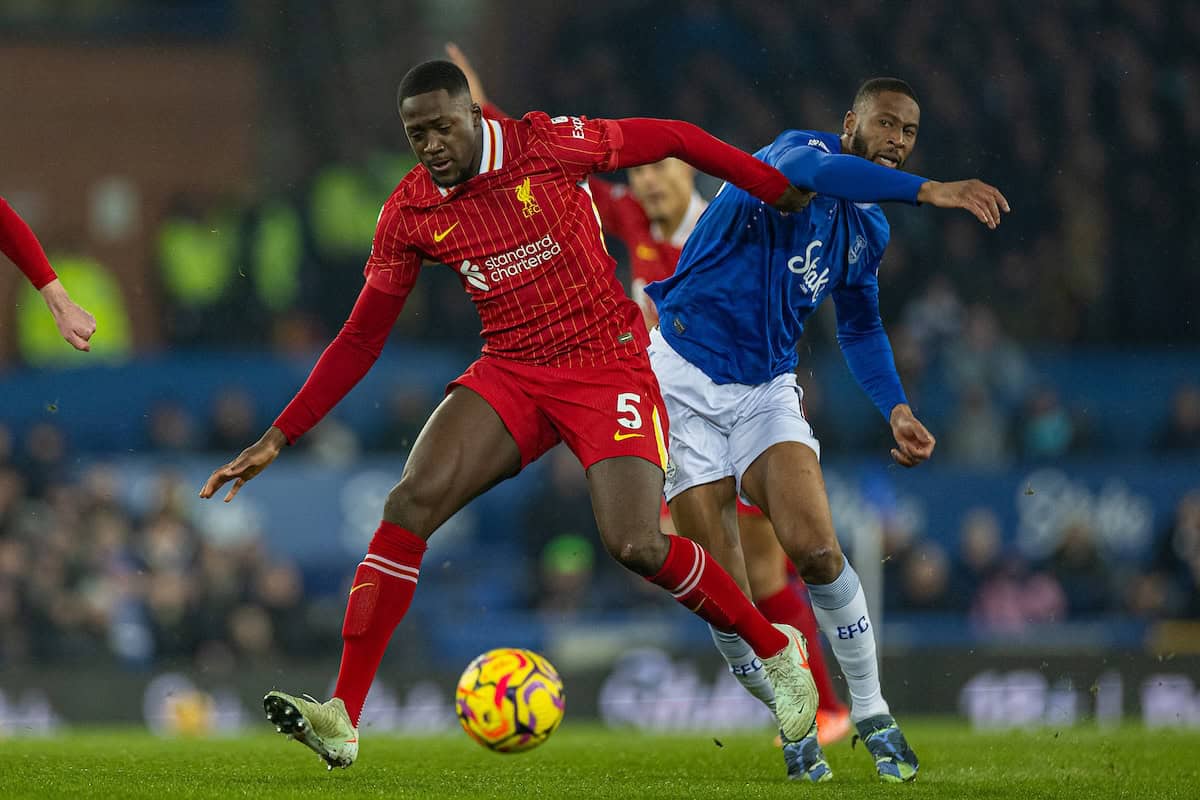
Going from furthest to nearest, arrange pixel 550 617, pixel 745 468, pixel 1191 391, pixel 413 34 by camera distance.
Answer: pixel 413 34
pixel 1191 391
pixel 550 617
pixel 745 468

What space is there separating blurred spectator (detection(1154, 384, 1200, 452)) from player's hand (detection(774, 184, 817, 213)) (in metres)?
8.58

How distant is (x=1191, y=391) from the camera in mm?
13938

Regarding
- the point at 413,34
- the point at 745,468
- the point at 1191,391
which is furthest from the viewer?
the point at 413,34

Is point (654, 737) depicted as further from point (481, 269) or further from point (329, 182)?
point (329, 182)

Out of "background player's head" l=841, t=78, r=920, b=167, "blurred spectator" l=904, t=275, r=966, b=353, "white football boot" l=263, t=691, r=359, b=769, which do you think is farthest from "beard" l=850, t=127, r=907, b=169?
"blurred spectator" l=904, t=275, r=966, b=353

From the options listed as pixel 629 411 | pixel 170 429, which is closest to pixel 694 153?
pixel 629 411

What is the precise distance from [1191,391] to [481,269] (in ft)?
31.9

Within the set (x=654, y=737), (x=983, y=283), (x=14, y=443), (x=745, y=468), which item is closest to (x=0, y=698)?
(x=14, y=443)

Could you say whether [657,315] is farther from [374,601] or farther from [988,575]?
[988,575]

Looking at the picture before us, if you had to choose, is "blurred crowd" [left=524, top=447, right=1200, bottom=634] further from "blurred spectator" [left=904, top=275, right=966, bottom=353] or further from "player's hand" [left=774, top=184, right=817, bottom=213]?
"player's hand" [left=774, top=184, right=817, bottom=213]

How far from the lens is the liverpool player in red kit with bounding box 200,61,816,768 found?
18.7ft

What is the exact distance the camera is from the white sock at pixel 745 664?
6.35 meters

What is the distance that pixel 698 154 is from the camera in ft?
19.8

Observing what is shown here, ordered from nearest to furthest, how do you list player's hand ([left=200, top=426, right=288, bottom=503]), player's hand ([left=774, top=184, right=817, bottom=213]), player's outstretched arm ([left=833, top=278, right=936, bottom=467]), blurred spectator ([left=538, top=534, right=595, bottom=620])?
player's hand ([left=200, top=426, right=288, bottom=503]), player's hand ([left=774, top=184, right=817, bottom=213]), player's outstretched arm ([left=833, top=278, right=936, bottom=467]), blurred spectator ([left=538, top=534, right=595, bottom=620])
